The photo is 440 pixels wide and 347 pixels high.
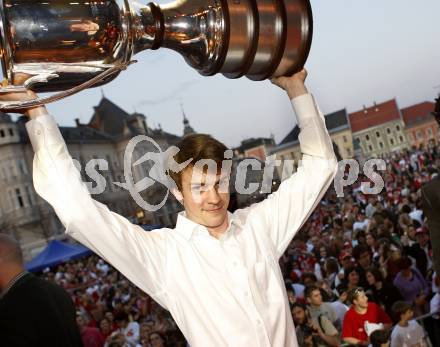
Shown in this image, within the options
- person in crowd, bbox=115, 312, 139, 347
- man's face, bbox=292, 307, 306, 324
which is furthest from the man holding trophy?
person in crowd, bbox=115, 312, 139, 347

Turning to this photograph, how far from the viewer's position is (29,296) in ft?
8.24

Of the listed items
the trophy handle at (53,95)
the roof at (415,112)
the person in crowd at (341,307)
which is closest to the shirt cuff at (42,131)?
the trophy handle at (53,95)

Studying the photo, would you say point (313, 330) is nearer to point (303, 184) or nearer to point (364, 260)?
point (364, 260)

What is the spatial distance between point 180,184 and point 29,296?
119 centimetres

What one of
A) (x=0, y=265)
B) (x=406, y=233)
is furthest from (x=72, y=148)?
(x=0, y=265)

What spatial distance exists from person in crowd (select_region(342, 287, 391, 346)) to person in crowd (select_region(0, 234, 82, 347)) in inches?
96.9

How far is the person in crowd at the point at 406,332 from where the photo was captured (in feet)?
13.1

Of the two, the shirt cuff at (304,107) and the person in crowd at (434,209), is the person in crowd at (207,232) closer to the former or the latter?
the shirt cuff at (304,107)

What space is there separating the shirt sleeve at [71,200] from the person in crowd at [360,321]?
3203mm

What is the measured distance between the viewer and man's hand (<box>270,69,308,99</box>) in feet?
5.49

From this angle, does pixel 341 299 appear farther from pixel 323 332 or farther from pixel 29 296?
pixel 29 296

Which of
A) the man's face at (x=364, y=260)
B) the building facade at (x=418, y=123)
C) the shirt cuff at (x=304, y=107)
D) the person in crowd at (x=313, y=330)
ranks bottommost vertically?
the person in crowd at (x=313, y=330)

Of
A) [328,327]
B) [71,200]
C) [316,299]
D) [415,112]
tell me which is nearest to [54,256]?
[316,299]

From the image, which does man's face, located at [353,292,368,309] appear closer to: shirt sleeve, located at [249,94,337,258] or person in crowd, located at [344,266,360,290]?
person in crowd, located at [344,266,360,290]
